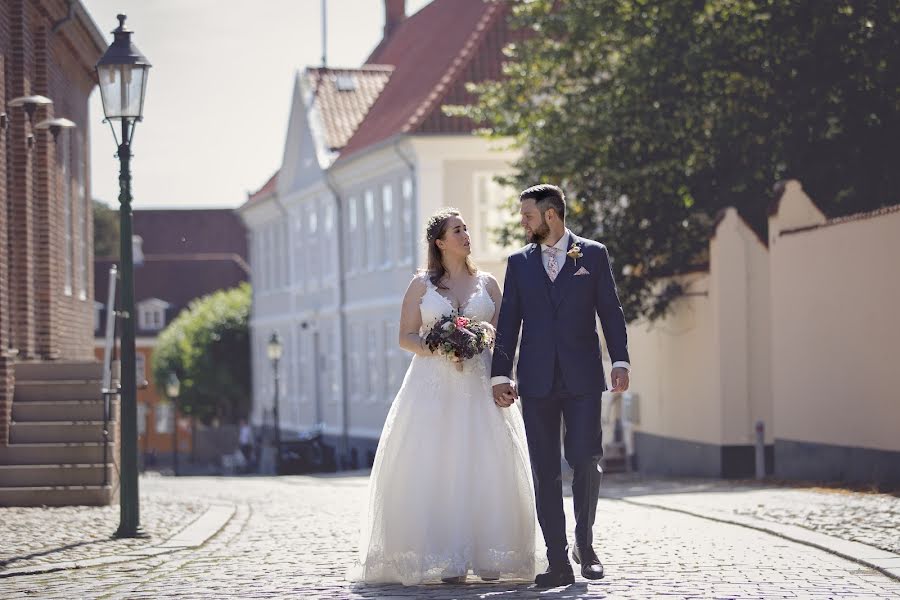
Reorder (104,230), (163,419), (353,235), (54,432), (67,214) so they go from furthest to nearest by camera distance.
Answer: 1. (163,419)
2. (104,230)
3. (353,235)
4. (67,214)
5. (54,432)

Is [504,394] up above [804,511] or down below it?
above

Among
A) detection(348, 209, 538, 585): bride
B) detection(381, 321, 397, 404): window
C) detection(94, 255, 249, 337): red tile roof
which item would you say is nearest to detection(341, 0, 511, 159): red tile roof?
detection(381, 321, 397, 404): window

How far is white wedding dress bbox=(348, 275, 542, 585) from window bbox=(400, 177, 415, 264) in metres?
29.5

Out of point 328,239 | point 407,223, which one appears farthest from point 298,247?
point 407,223

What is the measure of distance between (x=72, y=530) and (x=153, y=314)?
7410 centimetres

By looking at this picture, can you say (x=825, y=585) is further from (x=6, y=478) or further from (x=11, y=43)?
(x=11, y=43)

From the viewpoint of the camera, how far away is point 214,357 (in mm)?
65438

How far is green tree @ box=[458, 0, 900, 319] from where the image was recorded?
2339 cm

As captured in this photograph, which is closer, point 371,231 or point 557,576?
point 557,576

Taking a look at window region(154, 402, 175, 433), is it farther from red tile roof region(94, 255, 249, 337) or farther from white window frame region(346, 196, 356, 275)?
white window frame region(346, 196, 356, 275)

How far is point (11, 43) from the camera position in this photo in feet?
63.9

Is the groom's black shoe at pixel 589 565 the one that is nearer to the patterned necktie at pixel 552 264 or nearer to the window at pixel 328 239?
the patterned necktie at pixel 552 264

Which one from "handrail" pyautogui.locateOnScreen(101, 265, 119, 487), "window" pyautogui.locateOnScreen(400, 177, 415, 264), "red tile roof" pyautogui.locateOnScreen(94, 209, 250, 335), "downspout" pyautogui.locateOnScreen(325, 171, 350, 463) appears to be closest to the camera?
"handrail" pyautogui.locateOnScreen(101, 265, 119, 487)

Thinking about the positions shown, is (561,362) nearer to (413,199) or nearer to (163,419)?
(413,199)
